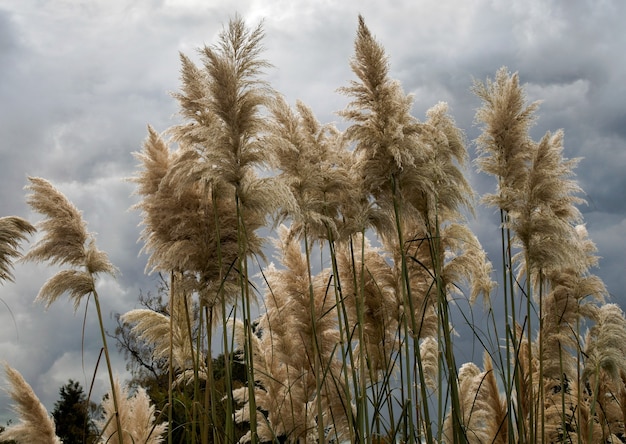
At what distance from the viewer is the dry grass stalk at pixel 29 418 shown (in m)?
5.06

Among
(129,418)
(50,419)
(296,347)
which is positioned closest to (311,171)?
(296,347)

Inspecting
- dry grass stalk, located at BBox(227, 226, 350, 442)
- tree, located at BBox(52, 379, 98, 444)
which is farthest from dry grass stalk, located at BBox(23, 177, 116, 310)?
tree, located at BBox(52, 379, 98, 444)

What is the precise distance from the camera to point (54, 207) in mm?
4484

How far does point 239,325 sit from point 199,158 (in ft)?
6.15

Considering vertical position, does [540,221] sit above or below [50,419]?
above

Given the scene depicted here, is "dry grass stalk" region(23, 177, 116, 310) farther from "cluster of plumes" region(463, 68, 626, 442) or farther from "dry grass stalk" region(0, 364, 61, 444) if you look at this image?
"cluster of plumes" region(463, 68, 626, 442)

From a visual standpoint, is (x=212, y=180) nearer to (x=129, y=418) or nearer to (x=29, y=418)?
(x=129, y=418)

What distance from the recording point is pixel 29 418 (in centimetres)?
511

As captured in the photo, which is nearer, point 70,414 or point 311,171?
point 311,171

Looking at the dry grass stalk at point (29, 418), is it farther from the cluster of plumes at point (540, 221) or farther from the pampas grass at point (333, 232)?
the cluster of plumes at point (540, 221)

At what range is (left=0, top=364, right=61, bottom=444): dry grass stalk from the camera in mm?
5059

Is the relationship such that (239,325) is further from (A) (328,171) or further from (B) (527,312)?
(B) (527,312)

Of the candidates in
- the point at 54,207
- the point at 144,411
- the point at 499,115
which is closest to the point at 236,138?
the point at 54,207

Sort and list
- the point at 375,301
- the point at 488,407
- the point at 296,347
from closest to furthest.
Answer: the point at 375,301, the point at 296,347, the point at 488,407
